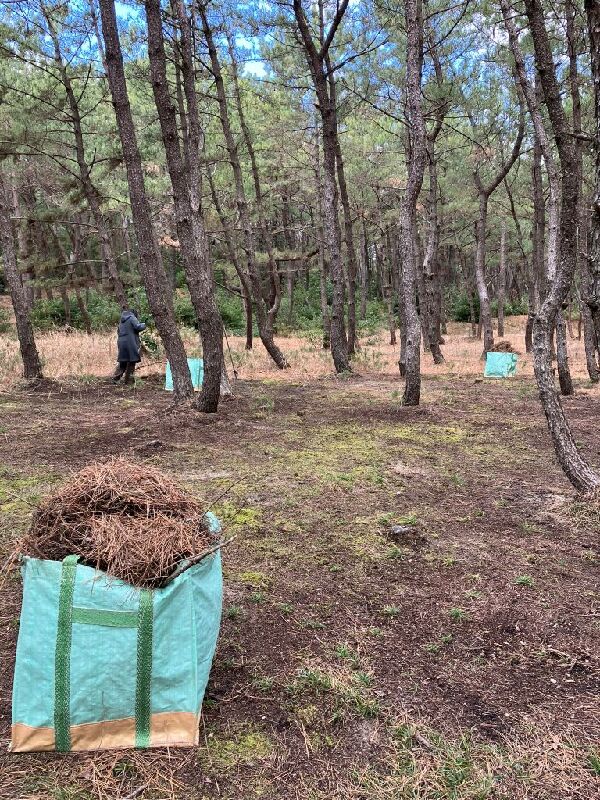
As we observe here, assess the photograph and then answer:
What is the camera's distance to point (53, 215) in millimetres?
14125

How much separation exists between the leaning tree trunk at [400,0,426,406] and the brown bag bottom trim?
699cm

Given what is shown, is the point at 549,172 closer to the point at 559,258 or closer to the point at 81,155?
the point at 559,258

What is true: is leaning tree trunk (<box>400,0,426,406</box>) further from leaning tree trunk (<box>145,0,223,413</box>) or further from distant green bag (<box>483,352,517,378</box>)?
distant green bag (<box>483,352,517,378</box>)

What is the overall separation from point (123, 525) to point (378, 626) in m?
1.45

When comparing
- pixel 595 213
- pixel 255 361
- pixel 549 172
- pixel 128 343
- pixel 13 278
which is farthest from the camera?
pixel 255 361

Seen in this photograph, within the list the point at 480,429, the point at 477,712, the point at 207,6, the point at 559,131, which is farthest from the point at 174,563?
the point at 207,6

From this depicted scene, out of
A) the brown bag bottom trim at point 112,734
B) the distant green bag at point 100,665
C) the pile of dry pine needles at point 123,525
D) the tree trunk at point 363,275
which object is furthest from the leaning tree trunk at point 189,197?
the tree trunk at point 363,275

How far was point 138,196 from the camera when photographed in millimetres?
7609

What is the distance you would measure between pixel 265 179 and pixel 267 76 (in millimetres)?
5812

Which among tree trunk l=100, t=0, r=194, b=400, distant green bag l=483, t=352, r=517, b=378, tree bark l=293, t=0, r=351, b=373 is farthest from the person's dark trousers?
distant green bag l=483, t=352, r=517, b=378

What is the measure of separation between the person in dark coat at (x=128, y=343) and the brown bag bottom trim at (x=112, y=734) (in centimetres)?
935

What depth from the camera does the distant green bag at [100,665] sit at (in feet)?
6.64

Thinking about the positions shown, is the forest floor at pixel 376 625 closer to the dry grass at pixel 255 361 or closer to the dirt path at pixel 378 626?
the dirt path at pixel 378 626

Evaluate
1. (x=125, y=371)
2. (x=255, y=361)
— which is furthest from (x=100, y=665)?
(x=255, y=361)
